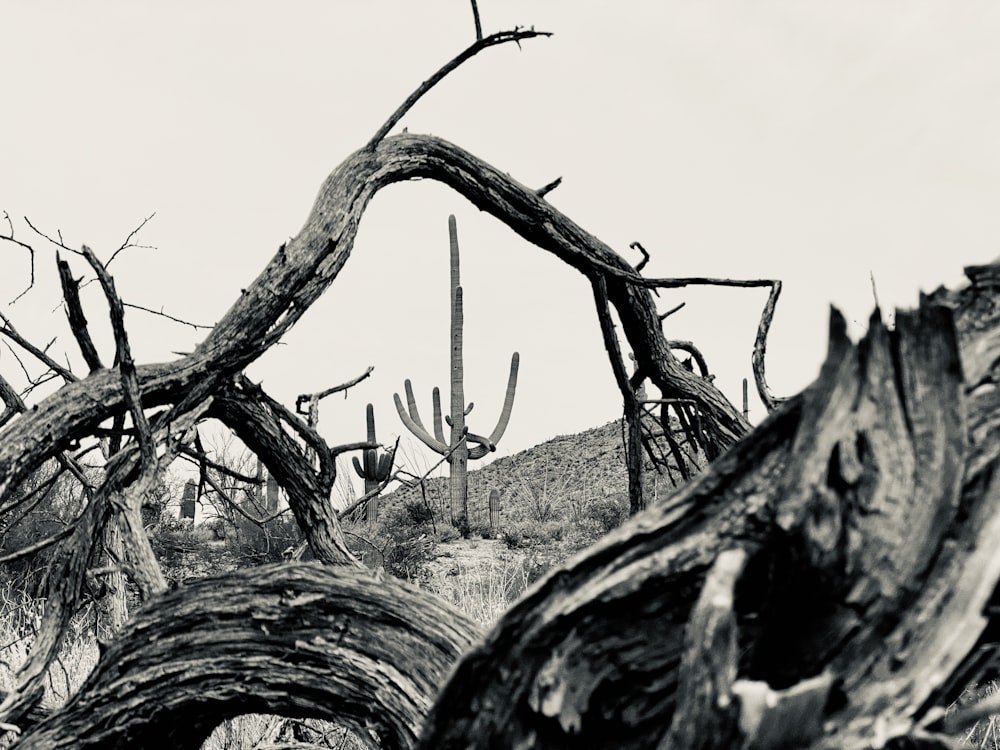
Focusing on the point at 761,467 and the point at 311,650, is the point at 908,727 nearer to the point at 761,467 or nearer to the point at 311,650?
the point at 761,467

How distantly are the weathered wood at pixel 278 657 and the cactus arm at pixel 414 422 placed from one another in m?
15.7

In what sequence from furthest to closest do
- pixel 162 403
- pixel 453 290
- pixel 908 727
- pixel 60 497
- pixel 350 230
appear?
pixel 453 290, pixel 60 497, pixel 350 230, pixel 162 403, pixel 908 727

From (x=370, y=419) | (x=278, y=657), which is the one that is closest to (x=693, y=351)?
(x=278, y=657)

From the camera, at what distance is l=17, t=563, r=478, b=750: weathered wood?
7.73 feet

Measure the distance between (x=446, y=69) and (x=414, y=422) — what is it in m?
15.2

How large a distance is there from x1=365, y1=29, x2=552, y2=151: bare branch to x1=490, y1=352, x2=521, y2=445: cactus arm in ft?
48.6

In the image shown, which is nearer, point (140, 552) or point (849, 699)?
point (849, 699)

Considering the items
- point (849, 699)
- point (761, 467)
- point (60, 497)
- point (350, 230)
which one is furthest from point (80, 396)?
point (60, 497)

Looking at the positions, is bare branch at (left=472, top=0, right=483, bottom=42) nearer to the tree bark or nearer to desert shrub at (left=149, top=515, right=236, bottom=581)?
the tree bark

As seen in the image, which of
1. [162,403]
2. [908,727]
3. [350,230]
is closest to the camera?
[908,727]

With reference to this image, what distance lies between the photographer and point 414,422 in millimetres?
18891

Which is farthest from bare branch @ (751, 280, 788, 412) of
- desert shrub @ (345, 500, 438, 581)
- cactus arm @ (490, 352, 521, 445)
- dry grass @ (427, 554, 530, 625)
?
cactus arm @ (490, 352, 521, 445)

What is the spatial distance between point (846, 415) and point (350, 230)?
2444 millimetres

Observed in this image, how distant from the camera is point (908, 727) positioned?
1335mm
